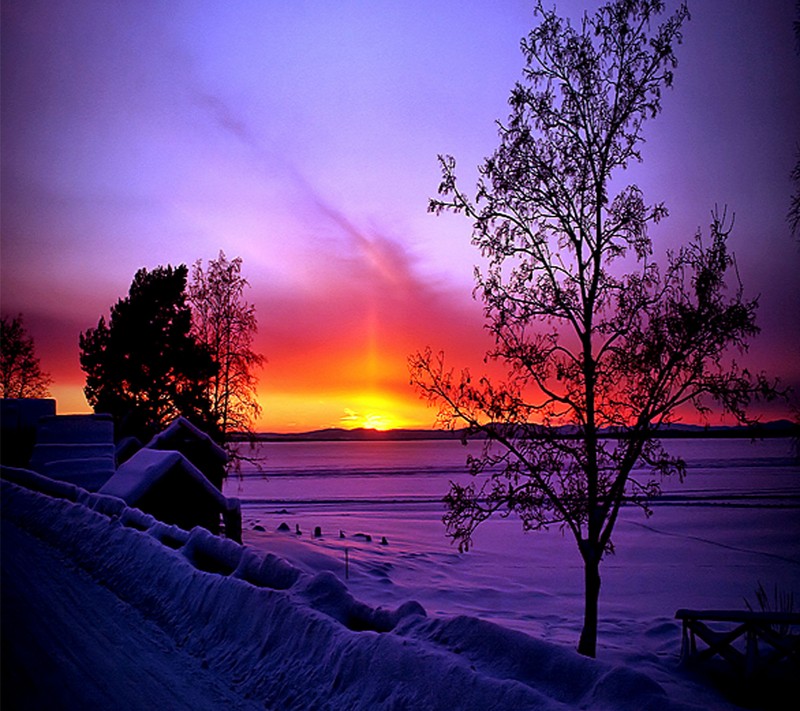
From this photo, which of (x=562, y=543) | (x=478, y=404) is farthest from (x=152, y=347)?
(x=478, y=404)

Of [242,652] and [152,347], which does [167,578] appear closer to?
[242,652]

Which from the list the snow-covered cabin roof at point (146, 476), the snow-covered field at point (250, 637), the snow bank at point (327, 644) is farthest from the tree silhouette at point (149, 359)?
the snow bank at point (327, 644)

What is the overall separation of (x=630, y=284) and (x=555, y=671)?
709 cm

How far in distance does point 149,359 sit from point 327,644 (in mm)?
32424

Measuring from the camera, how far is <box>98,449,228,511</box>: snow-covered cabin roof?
1645 centimetres

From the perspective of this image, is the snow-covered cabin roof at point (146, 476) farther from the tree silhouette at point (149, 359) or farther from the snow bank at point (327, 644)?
the tree silhouette at point (149, 359)

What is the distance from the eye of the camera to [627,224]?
10688 mm

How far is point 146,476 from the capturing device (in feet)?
55.9

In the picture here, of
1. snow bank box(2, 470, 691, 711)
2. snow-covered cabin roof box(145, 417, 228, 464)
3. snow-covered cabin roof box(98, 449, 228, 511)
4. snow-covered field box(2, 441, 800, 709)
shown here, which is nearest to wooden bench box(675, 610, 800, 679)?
snow-covered field box(2, 441, 800, 709)

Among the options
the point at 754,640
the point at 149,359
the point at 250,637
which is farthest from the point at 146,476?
the point at 149,359

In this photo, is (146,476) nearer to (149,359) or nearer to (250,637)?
(250,637)

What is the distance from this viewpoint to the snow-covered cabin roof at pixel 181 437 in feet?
76.7

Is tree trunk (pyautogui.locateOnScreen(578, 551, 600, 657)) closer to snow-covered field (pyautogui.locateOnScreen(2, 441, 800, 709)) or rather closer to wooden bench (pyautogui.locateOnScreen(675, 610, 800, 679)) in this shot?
snow-covered field (pyautogui.locateOnScreen(2, 441, 800, 709))

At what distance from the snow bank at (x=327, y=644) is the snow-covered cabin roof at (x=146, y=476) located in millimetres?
7389
